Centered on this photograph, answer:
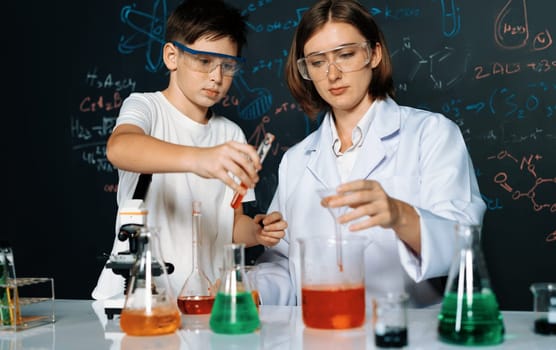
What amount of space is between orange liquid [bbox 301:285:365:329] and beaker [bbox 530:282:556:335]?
34cm

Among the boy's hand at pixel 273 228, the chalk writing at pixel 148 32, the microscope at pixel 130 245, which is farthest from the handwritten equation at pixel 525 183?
the microscope at pixel 130 245

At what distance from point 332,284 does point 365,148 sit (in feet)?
2.65

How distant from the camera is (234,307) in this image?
1249 mm

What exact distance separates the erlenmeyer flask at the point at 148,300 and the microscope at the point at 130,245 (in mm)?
109

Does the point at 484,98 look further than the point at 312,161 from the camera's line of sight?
Yes

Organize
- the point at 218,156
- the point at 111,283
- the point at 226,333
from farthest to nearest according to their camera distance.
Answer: the point at 111,283 → the point at 218,156 → the point at 226,333

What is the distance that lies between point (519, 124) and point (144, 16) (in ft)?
7.07

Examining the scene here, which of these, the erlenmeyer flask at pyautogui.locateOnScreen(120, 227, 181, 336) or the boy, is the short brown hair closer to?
the boy

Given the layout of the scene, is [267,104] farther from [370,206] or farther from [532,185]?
[370,206]

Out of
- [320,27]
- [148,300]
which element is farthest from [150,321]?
[320,27]

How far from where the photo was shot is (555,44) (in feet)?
10.3

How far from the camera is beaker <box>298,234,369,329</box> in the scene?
1241 mm

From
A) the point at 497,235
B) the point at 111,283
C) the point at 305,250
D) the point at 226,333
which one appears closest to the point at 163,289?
the point at 226,333

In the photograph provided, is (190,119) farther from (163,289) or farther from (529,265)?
(529,265)
